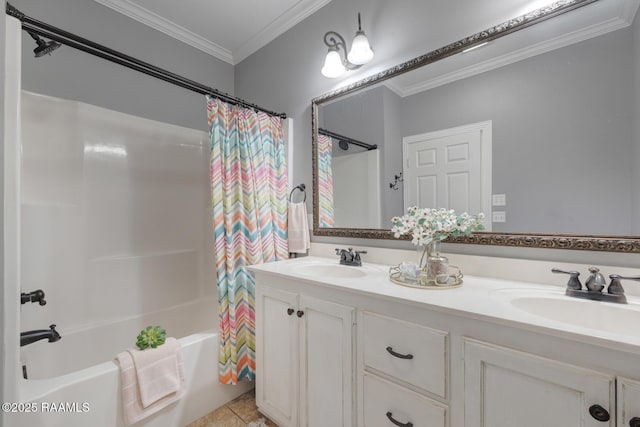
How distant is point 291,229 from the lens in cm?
191

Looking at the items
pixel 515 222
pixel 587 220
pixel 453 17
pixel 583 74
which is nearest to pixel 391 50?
pixel 453 17

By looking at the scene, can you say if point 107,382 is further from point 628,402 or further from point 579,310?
point 579,310

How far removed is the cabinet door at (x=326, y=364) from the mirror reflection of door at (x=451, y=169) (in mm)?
742

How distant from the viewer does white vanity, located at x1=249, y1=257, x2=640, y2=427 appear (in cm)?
68

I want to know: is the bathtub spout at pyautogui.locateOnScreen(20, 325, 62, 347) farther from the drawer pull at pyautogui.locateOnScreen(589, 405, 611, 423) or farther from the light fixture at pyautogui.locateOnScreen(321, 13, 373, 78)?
the light fixture at pyautogui.locateOnScreen(321, 13, 373, 78)

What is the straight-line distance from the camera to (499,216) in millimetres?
1238

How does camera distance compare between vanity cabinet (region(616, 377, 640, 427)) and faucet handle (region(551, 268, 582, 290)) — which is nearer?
vanity cabinet (region(616, 377, 640, 427))

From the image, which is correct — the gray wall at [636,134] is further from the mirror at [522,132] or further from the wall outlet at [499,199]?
the wall outlet at [499,199]

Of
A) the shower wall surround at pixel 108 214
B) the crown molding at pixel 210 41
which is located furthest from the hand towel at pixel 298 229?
the crown molding at pixel 210 41

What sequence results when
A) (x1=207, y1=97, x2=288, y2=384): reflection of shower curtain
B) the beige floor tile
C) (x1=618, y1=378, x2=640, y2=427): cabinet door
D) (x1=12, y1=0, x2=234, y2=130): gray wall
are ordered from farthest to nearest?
(x1=12, y1=0, x2=234, y2=130): gray wall, (x1=207, y1=97, x2=288, y2=384): reflection of shower curtain, the beige floor tile, (x1=618, y1=378, x2=640, y2=427): cabinet door

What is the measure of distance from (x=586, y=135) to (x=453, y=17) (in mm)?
845

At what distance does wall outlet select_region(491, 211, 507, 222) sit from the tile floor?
1564 mm

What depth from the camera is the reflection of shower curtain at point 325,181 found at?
6.20ft

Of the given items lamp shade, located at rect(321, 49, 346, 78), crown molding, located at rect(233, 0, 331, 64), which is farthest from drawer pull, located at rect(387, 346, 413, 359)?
crown molding, located at rect(233, 0, 331, 64)
